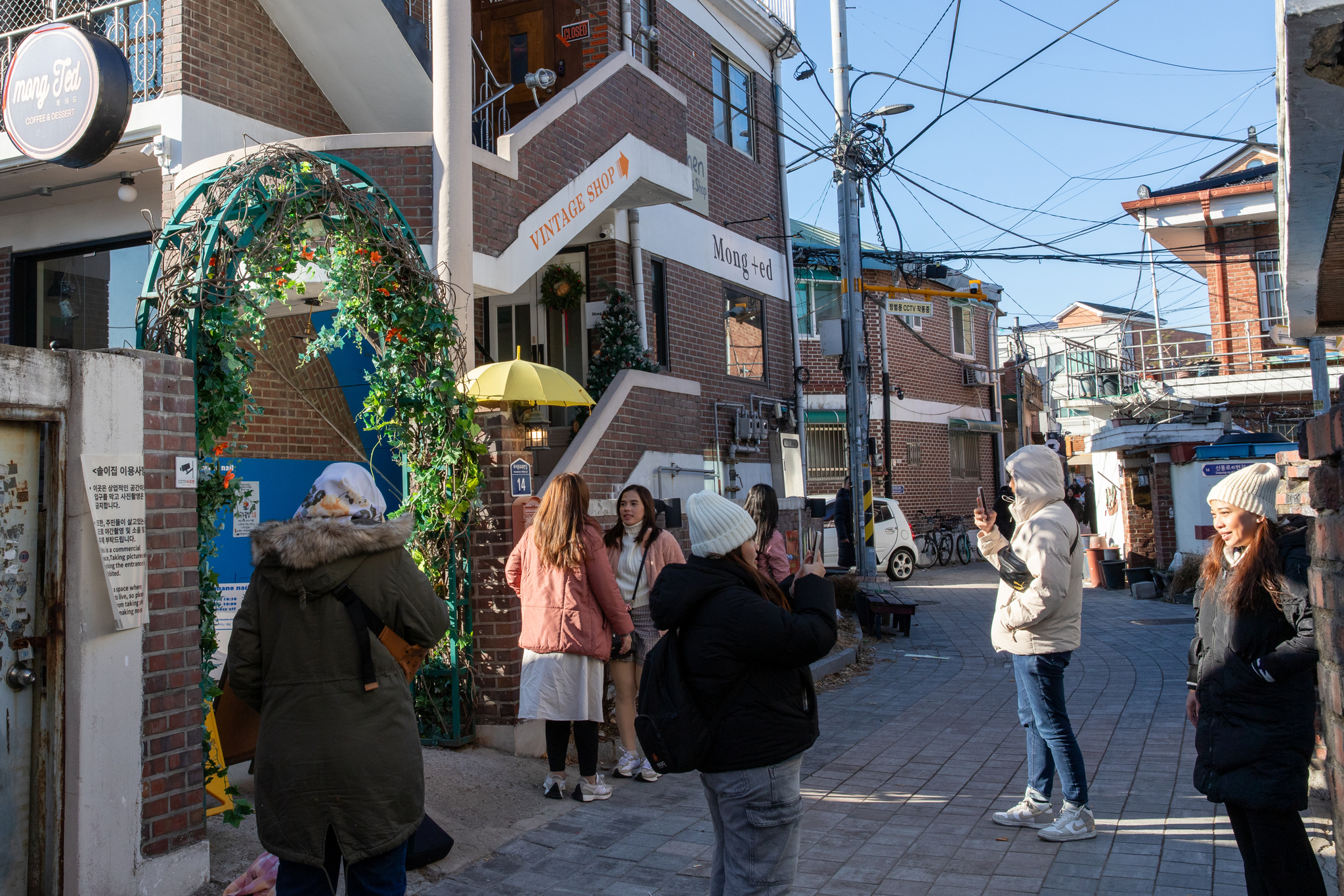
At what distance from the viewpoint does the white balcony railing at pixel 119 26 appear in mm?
9164

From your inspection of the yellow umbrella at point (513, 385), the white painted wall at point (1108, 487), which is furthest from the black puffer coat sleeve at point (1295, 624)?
the white painted wall at point (1108, 487)

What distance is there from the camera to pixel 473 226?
792cm

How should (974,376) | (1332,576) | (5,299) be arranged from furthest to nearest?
(974,376) → (5,299) → (1332,576)

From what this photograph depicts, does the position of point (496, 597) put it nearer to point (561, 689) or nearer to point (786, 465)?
point (561, 689)

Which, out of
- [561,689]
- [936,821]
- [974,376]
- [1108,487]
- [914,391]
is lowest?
[936,821]

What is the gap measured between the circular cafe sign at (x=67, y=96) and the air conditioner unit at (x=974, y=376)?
79.1 ft

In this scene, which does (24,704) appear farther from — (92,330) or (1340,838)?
(92,330)

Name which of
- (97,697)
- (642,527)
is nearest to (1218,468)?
(642,527)

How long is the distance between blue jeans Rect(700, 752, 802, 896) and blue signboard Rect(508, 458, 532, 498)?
155 inches

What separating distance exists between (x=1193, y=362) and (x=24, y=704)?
24.7m

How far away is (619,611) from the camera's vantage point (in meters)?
5.92

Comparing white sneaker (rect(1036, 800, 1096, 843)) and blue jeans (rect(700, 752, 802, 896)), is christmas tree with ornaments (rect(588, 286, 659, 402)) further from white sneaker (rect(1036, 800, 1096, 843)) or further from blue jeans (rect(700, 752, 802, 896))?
blue jeans (rect(700, 752, 802, 896))

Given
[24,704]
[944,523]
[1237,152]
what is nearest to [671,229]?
[24,704]

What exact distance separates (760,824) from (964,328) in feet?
88.4
